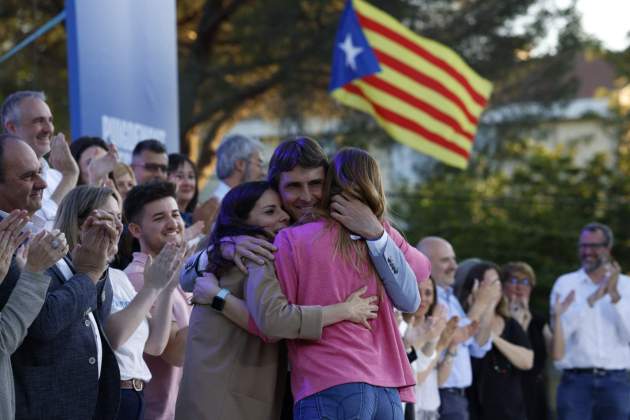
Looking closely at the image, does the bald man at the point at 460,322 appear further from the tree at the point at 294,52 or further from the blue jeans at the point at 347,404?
the tree at the point at 294,52

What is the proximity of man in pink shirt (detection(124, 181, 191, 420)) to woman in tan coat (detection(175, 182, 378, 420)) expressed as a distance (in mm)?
760

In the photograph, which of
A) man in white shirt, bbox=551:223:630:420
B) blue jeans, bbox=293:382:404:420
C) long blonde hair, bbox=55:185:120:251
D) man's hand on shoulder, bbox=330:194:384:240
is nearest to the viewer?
blue jeans, bbox=293:382:404:420

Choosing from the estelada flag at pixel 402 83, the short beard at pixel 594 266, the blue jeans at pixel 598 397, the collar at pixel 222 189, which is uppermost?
the estelada flag at pixel 402 83

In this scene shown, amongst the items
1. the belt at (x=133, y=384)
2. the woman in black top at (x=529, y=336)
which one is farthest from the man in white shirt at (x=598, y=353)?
the belt at (x=133, y=384)

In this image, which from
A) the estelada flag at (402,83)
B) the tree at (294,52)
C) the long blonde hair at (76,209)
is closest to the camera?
the long blonde hair at (76,209)

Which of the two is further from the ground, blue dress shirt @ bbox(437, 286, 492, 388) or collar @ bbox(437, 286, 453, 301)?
collar @ bbox(437, 286, 453, 301)

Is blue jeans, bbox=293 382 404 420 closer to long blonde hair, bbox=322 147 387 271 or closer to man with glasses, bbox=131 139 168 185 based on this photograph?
long blonde hair, bbox=322 147 387 271

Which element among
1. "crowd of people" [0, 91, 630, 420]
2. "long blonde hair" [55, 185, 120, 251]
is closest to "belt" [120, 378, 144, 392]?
"crowd of people" [0, 91, 630, 420]

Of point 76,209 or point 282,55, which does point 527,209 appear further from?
point 76,209

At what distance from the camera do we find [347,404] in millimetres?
3881

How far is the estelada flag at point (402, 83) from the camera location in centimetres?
1106

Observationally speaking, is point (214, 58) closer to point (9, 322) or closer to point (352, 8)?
point (352, 8)

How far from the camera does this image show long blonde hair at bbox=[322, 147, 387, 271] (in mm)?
4059

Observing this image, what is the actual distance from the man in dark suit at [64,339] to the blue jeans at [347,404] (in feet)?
2.64
